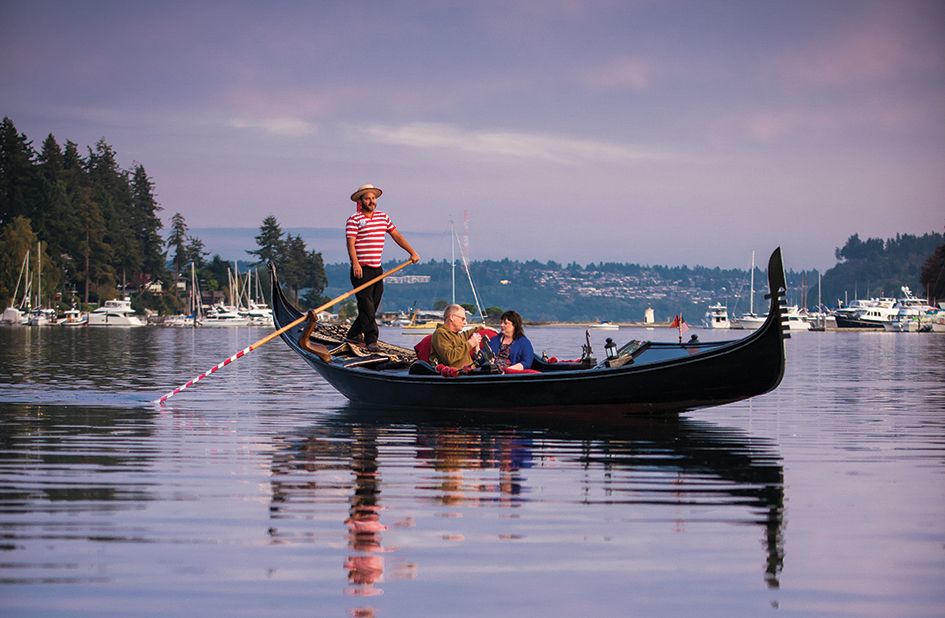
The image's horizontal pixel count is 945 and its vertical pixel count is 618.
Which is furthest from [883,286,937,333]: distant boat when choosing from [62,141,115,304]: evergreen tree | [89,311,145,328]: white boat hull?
[62,141,115,304]: evergreen tree

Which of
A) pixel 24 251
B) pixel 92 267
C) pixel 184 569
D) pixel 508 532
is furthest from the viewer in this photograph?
pixel 92 267

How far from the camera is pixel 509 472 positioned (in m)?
9.60

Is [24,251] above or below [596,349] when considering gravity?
above

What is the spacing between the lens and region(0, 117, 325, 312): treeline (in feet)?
299

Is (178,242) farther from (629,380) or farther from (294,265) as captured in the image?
(629,380)

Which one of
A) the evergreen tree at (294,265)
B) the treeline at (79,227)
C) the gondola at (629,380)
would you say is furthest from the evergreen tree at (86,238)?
the gondola at (629,380)

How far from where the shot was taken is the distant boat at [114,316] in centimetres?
9806

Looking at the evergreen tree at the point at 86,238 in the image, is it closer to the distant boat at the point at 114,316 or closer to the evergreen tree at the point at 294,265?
the distant boat at the point at 114,316

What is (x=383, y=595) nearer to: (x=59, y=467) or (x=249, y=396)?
(x=59, y=467)

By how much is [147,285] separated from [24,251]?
34.0m

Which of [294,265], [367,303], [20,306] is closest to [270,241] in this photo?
[294,265]

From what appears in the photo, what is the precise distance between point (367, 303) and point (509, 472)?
662cm

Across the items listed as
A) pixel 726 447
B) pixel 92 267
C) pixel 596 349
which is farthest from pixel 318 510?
pixel 92 267

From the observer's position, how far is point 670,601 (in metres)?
5.54
